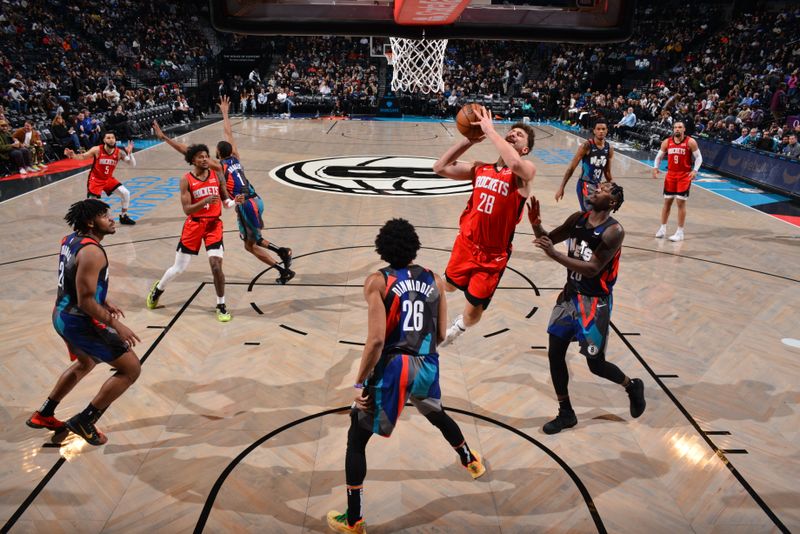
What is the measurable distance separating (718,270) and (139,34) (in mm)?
27975

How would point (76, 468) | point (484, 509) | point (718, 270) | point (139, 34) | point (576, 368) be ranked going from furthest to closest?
point (139, 34) < point (718, 270) < point (576, 368) < point (76, 468) < point (484, 509)

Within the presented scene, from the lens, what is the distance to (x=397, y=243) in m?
3.02

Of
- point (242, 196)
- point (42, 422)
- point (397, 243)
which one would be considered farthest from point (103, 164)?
point (397, 243)

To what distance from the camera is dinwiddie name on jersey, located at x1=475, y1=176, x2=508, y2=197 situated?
14.6 feet

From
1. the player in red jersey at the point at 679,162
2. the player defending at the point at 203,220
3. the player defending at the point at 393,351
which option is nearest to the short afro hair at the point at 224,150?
the player defending at the point at 203,220

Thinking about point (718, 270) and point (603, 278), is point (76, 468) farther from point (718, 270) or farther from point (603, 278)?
point (718, 270)

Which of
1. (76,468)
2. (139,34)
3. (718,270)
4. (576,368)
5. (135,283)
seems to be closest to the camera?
(76,468)

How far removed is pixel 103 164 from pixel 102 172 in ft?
0.43

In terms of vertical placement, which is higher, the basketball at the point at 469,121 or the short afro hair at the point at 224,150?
the basketball at the point at 469,121

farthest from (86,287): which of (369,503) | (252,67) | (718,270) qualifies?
(252,67)

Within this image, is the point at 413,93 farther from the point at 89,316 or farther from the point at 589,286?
the point at 89,316

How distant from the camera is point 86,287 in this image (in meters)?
3.50

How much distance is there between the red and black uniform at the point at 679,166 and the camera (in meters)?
8.24

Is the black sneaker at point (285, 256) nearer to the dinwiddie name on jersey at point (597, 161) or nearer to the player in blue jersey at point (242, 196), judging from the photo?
the player in blue jersey at point (242, 196)
